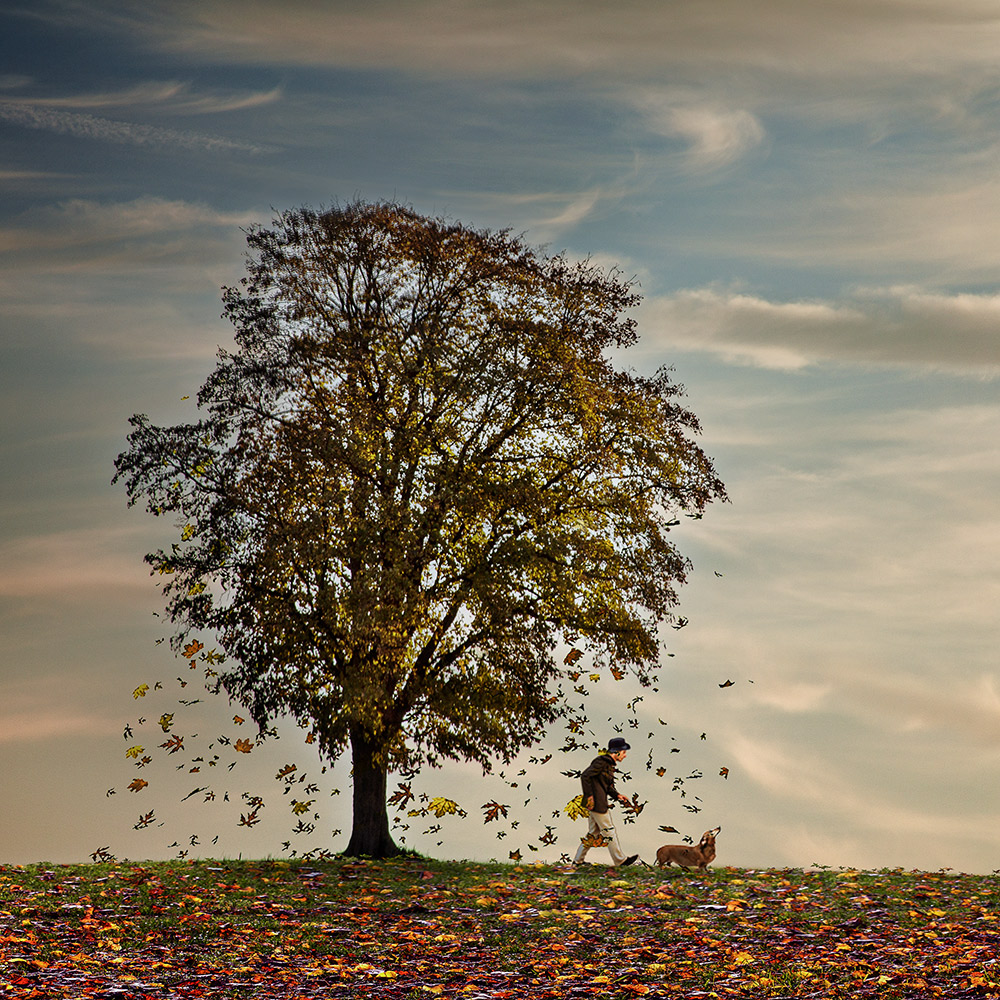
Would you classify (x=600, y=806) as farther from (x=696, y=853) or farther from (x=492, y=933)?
(x=492, y=933)

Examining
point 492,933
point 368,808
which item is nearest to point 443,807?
point 368,808

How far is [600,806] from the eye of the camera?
62.4 ft

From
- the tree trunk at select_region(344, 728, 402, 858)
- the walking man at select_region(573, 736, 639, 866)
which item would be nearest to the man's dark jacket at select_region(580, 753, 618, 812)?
the walking man at select_region(573, 736, 639, 866)

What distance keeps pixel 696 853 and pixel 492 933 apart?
557 centimetres

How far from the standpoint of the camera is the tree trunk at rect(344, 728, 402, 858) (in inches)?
786

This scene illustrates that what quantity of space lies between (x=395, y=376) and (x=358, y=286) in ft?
7.27

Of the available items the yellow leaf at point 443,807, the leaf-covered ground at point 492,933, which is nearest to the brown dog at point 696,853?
the leaf-covered ground at point 492,933

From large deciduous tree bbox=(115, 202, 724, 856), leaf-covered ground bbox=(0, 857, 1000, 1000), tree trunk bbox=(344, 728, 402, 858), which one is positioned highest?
large deciduous tree bbox=(115, 202, 724, 856)

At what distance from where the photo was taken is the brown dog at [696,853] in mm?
18078

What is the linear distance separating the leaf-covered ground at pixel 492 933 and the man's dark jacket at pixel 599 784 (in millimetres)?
1280

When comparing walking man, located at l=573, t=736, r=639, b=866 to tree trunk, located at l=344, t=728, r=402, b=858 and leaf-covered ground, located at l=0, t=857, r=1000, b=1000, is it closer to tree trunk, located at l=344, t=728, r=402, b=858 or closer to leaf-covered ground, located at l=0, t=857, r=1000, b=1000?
leaf-covered ground, located at l=0, t=857, r=1000, b=1000

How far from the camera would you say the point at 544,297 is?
2089 cm

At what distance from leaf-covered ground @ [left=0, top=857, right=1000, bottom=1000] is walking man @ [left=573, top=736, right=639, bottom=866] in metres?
0.73

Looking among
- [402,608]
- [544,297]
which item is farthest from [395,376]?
[402,608]
